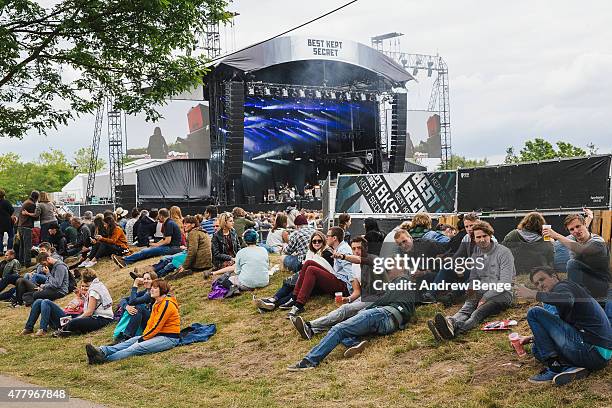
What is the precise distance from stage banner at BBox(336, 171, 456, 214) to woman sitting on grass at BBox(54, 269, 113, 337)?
6.42 metres

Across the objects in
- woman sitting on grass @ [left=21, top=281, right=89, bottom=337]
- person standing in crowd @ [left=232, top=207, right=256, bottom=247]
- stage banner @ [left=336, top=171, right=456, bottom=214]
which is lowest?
woman sitting on grass @ [left=21, top=281, right=89, bottom=337]

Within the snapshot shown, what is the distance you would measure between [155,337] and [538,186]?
7019 millimetres

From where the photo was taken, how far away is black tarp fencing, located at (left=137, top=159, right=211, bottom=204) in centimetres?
3747

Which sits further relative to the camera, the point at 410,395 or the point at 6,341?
the point at 6,341

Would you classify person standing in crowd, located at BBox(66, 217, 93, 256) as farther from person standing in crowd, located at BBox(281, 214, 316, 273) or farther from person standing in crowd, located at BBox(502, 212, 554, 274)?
person standing in crowd, located at BBox(502, 212, 554, 274)

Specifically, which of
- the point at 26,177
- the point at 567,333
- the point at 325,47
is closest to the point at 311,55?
the point at 325,47

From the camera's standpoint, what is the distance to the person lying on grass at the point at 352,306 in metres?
10.3

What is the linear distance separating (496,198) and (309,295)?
4.38 metres

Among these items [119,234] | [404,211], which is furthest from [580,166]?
[119,234]

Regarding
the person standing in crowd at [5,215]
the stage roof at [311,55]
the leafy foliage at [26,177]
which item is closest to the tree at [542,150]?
the stage roof at [311,55]

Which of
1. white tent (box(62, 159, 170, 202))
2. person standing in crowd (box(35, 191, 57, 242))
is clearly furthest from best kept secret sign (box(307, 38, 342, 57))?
person standing in crowd (box(35, 191, 57, 242))

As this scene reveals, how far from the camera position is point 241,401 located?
28.2ft

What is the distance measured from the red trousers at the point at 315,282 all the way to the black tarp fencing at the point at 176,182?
2584 centimetres

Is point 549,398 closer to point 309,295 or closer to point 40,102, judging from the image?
point 309,295
